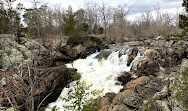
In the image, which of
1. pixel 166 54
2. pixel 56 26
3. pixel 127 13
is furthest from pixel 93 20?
pixel 166 54

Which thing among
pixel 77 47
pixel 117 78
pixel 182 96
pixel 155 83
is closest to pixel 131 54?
pixel 117 78

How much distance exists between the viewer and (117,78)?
9625 mm

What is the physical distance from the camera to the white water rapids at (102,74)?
28.7 ft

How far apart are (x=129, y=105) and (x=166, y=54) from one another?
8.94 m

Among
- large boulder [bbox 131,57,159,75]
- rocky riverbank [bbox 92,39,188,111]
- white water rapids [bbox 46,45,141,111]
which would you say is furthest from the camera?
large boulder [bbox 131,57,159,75]

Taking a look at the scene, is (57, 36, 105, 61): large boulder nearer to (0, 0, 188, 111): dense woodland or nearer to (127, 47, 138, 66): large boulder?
(0, 0, 188, 111): dense woodland

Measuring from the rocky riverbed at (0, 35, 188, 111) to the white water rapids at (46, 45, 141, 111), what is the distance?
21.5 inches

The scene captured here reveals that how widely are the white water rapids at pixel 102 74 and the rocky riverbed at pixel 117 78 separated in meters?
0.55

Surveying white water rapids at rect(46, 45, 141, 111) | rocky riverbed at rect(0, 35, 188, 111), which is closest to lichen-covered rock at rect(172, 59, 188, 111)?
rocky riverbed at rect(0, 35, 188, 111)

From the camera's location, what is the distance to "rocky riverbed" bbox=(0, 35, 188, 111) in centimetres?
232

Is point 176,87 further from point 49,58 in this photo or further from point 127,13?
point 127,13

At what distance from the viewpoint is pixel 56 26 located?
85.3 ft

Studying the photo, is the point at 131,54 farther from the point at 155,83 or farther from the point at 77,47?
the point at 77,47

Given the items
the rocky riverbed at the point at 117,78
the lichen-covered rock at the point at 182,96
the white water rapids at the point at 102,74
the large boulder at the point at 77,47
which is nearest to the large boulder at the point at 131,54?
the rocky riverbed at the point at 117,78
